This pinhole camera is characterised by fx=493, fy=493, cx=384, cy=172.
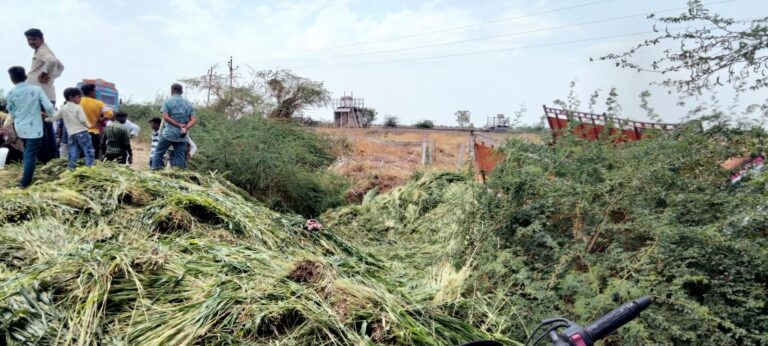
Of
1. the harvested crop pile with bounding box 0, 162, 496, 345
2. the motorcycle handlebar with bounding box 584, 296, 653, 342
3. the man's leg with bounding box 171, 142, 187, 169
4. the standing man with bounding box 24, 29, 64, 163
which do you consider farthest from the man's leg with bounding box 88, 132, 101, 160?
the motorcycle handlebar with bounding box 584, 296, 653, 342

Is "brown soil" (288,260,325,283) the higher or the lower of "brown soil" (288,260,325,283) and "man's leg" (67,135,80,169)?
the lower

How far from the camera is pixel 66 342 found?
237 cm

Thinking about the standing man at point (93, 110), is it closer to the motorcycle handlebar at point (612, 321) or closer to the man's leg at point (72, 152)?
the man's leg at point (72, 152)

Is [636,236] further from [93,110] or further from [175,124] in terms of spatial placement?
[93,110]

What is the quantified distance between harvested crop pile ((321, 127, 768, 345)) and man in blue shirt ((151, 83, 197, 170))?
12.7ft

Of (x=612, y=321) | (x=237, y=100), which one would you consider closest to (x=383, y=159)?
(x=237, y=100)

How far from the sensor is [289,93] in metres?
19.9

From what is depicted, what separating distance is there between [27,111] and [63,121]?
1180mm

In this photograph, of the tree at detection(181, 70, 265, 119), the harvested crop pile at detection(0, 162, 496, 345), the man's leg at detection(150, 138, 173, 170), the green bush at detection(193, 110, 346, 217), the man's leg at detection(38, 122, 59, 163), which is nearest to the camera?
the harvested crop pile at detection(0, 162, 496, 345)

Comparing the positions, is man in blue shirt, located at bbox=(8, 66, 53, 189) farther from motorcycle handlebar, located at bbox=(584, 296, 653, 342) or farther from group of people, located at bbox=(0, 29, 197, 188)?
motorcycle handlebar, located at bbox=(584, 296, 653, 342)

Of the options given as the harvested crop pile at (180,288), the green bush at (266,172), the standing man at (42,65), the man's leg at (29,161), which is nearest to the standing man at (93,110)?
the standing man at (42,65)

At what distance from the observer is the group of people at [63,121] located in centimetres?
581

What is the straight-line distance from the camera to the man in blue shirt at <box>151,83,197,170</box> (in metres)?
6.85

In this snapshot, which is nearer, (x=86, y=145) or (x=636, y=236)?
(x=636, y=236)
